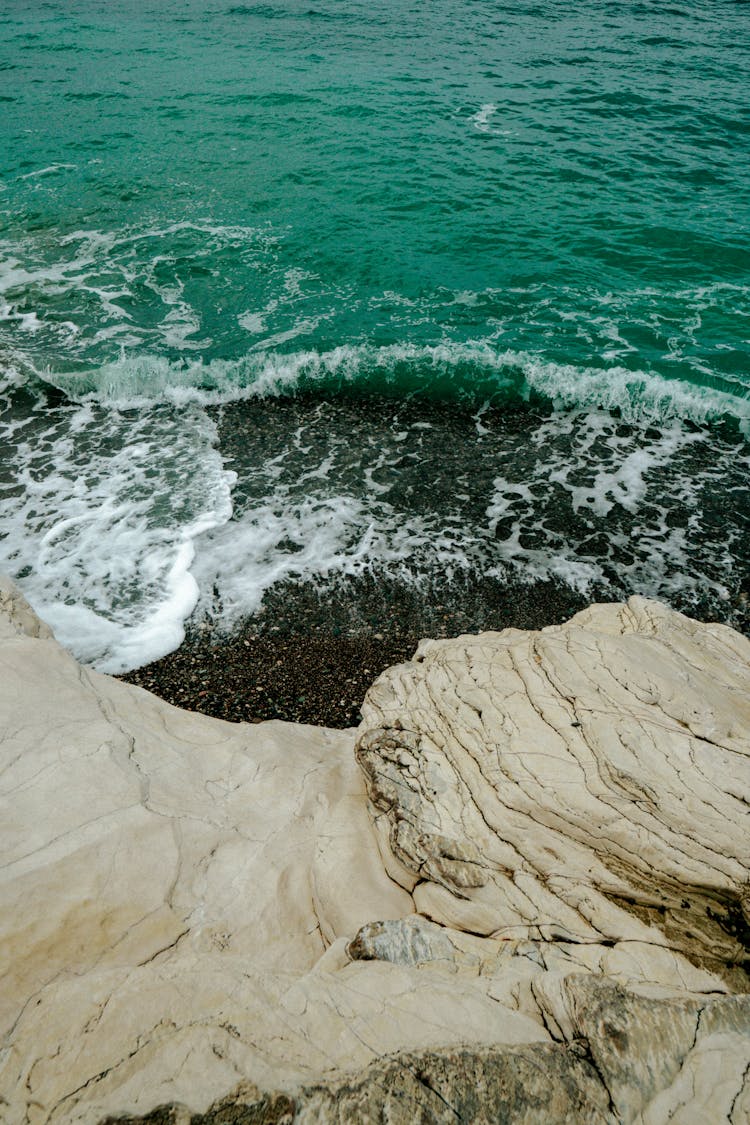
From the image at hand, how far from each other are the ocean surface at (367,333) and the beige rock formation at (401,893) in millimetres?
3664

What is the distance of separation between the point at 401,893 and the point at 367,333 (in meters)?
12.7

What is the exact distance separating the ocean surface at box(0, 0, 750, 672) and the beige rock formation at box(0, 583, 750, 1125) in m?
3.66

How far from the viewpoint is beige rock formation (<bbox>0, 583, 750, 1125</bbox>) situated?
110 inches

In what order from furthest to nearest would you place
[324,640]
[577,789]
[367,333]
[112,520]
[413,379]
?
[367,333]
[413,379]
[112,520]
[324,640]
[577,789]

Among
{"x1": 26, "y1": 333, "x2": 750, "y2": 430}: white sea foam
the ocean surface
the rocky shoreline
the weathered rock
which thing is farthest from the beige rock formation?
{"x1": 26, "y1": 333, "x2": 750, "y2": 430}: white sea foam

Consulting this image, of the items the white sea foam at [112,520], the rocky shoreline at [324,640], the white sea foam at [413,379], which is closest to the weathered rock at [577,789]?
the rocky shoreline at [324,640]

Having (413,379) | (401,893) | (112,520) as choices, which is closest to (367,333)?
(413,379)

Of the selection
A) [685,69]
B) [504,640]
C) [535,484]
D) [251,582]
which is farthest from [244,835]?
[685,69]

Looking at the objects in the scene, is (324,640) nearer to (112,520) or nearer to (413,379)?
(112,520)

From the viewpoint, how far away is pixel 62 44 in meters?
33.6

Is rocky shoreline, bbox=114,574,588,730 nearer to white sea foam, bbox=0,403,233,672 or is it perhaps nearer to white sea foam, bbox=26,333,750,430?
white sea foam, bbox=0,403,233,672

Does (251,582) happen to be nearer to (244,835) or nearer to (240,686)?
(240,686)

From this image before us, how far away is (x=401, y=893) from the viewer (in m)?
4.49

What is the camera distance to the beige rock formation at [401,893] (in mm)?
2803
